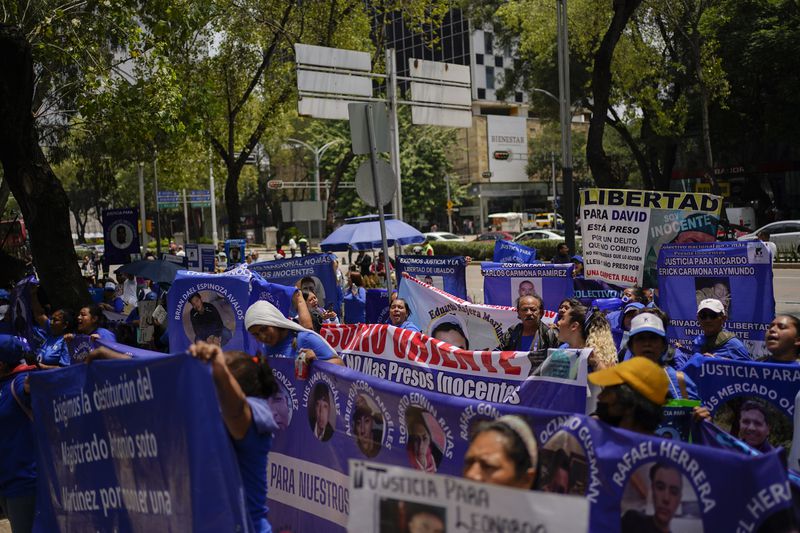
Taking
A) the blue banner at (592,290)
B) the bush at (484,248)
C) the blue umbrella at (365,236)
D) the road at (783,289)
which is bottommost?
the road at (783,289)

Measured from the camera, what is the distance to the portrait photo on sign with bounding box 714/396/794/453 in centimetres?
486

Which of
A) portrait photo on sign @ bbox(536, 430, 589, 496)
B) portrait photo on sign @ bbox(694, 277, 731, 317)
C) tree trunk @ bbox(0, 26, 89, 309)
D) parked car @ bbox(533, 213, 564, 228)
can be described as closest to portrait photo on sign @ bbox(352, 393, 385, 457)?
portrait photo on sign @ bbox(536, 430, 589, 496)

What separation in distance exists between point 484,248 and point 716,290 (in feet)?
96.3

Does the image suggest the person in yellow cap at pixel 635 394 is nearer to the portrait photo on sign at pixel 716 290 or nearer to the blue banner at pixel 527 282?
the portrait photo on sign at pixel 716 290

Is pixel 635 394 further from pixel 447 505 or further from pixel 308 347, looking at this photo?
pixel 308 347

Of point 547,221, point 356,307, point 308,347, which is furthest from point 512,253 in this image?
point 547,221

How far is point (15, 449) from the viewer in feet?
17.3

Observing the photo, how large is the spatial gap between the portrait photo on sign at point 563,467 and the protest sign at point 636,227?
265 inches

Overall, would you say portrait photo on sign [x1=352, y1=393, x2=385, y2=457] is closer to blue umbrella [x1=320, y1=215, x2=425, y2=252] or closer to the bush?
blue umbrella [x1=320, y1=215, x2=425, y2=252]

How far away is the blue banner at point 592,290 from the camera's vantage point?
10719 mm

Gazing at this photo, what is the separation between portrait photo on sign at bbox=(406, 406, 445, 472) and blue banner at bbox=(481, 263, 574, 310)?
5.77 meters

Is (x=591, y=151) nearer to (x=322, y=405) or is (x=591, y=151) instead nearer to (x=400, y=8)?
(x=400, y=8)

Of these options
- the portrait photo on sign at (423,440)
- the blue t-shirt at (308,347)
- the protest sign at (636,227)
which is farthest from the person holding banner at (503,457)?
the protest sign at (636,227)

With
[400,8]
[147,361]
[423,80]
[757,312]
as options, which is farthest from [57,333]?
[400,8]
